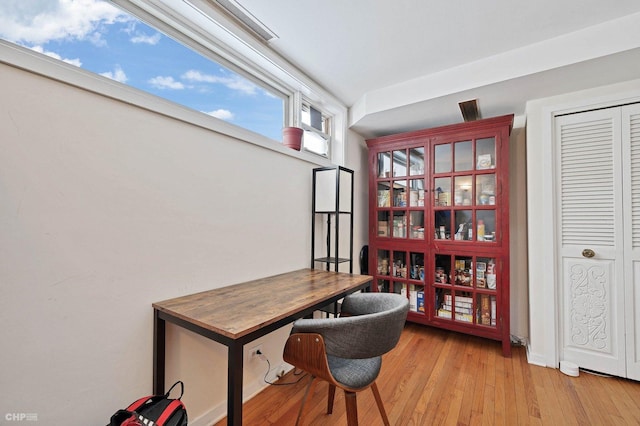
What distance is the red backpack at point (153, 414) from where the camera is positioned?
95cm

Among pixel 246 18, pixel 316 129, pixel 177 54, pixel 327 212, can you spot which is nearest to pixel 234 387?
pixel 327 212

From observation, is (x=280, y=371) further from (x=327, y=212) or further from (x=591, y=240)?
(x=591, y=240)

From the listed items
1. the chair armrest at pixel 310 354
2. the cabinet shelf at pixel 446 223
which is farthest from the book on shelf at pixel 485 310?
the chair armrest at pixel 310 354

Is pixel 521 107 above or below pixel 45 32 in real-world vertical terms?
above

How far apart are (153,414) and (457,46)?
2.69m

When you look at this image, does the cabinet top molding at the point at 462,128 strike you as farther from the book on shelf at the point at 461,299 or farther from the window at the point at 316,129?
the book on shelf at the point at 461,299

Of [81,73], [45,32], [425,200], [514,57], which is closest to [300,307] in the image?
[81,73]

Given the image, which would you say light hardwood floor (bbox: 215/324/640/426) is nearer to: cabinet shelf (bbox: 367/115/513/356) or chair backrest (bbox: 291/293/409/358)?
cabinet shelf (bbox: 367/115/513/356)

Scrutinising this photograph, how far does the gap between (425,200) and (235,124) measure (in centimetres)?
193

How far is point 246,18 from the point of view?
5.31 feet

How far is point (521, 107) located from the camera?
2320mm

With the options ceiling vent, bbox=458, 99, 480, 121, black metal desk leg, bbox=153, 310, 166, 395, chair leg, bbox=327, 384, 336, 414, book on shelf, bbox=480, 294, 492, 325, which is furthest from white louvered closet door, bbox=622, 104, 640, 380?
black metal desk leg, bbox=153, 310, 166, 395

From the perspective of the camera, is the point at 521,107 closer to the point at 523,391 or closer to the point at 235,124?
the point at 523,391

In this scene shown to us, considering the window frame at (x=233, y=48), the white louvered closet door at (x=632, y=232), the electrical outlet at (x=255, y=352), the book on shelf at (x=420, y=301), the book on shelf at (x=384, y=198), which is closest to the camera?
the window frame at (x=233, y=48)
